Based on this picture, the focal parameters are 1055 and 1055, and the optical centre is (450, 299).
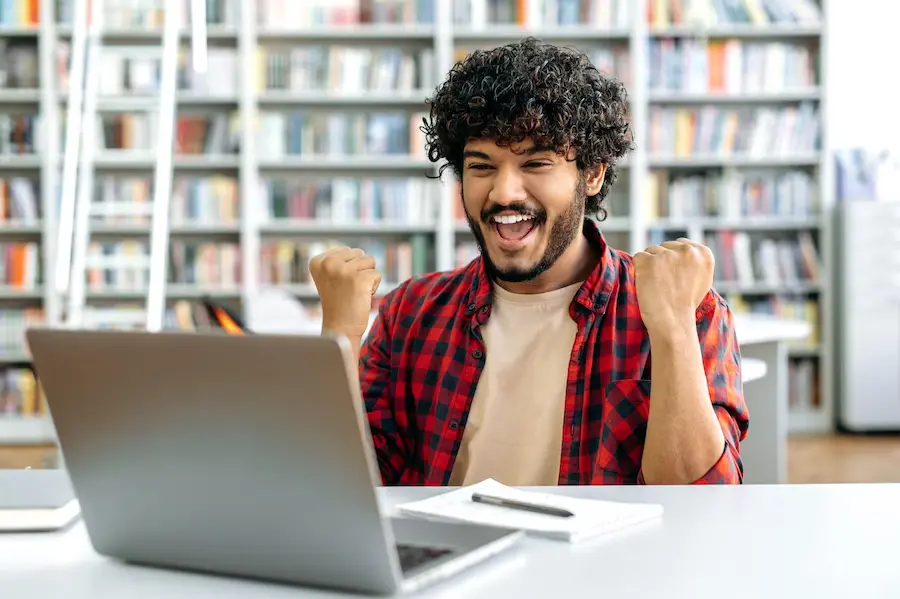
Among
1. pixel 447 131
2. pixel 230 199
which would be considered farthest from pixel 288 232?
pixel 447 131

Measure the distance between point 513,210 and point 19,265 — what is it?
4.36 metres

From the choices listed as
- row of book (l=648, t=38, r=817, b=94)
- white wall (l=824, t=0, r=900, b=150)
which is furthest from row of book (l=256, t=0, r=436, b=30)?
white wall (l=824, t=0, r=900, b=150)

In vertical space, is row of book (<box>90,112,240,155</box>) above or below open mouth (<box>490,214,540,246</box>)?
above

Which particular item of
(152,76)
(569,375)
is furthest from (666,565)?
(152,76)

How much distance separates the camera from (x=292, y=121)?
5.26 metres

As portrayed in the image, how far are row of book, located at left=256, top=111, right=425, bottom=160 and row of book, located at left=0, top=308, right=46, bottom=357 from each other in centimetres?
141

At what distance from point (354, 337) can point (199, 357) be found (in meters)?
0.75

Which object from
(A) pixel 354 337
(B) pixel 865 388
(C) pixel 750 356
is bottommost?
(B) pixel 865 388

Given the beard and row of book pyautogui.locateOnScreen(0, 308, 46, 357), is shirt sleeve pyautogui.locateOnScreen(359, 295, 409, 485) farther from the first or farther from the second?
row of book pyautogui.locateOnScreen(0, 308, 46, 357)

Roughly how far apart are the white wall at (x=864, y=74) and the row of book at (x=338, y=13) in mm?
2123

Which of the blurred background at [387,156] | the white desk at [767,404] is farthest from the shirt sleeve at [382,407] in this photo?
the blurred background at [387,156]

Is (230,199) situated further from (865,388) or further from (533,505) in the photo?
(533,505)

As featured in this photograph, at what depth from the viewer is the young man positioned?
1431 millimetres

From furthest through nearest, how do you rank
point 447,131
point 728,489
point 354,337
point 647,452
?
point 447,131 → point 354,337 → point 647,452 → point 728,489
